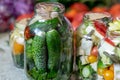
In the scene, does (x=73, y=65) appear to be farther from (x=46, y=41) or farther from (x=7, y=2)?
Result: (x=7, y=2)

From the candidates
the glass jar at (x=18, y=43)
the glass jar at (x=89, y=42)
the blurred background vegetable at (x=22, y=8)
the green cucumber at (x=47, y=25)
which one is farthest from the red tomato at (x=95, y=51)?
the blurred background vegetable at (x=22, y=8)

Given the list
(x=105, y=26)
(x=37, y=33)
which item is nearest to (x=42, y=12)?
(x=37, y=33)

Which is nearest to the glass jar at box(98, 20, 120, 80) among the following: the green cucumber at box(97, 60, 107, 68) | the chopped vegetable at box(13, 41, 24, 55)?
the green cucumber at box(97, 60, 107, 68)

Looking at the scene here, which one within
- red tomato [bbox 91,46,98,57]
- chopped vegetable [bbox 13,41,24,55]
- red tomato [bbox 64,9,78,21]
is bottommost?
red tomato [bbox 64,9,78,21]

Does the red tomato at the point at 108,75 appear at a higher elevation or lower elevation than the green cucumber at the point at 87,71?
higher

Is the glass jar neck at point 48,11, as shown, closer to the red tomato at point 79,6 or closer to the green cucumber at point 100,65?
the green cucumber at point 100,65

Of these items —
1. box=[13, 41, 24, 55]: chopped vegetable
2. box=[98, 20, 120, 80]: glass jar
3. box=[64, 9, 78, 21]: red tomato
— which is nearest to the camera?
box=[98, 20, 120, 80]: glass jar

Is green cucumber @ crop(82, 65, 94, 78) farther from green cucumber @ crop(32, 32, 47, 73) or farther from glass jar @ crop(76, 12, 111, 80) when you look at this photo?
green cucumber @ crop(32, 32, 47, 73)

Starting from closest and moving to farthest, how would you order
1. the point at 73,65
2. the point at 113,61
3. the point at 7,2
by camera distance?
the point at 113,61
the point at 73,65
the point at 7,2

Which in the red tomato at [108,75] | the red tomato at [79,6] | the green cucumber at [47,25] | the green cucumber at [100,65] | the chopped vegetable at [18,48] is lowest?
the red tomato at [79,6]
